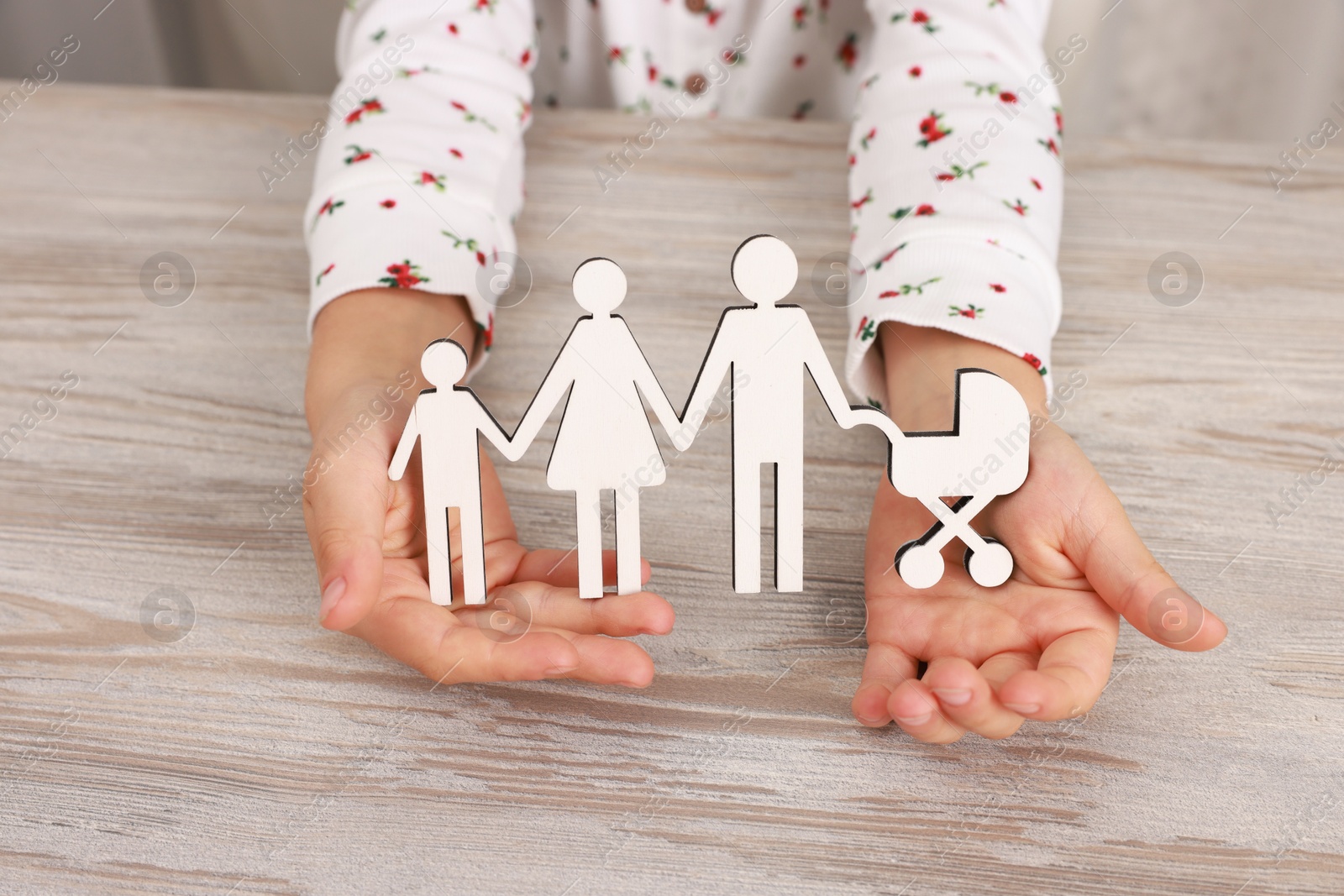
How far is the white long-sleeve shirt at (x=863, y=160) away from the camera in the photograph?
0.61 meters

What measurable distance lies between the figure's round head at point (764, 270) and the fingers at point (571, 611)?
0.51 feet

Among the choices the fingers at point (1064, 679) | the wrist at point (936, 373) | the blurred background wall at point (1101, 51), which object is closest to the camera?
the fingers at point (1064, 679)

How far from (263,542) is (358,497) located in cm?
12

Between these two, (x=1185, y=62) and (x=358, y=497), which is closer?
(x=358, y=497)

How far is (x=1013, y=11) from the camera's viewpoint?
78cm

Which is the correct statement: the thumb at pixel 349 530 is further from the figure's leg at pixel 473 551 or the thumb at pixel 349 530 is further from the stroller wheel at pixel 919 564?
the stroller wheel at pixel 919 564

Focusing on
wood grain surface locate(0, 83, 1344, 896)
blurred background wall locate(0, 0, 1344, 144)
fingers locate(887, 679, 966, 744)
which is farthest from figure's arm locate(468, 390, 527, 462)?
blurred background wall locate(0, 0, 1344, 144)

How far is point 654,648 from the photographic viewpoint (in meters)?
0.48

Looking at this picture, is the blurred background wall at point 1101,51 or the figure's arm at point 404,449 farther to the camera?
the blurred background wall at point 1101,51

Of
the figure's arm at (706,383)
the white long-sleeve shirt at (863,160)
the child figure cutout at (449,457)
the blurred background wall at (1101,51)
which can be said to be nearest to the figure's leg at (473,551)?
the child figure cutout at (449,457)

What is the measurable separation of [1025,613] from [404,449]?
0.32 meters

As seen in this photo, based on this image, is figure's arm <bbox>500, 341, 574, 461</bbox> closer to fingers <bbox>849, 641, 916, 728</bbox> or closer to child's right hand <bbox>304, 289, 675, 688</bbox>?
child's right hand <bbox>304, 289, 675, 688</bbox>

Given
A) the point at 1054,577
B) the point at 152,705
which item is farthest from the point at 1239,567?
the point at 152,705

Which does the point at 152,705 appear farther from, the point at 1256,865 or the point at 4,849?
the point at 1256,865
